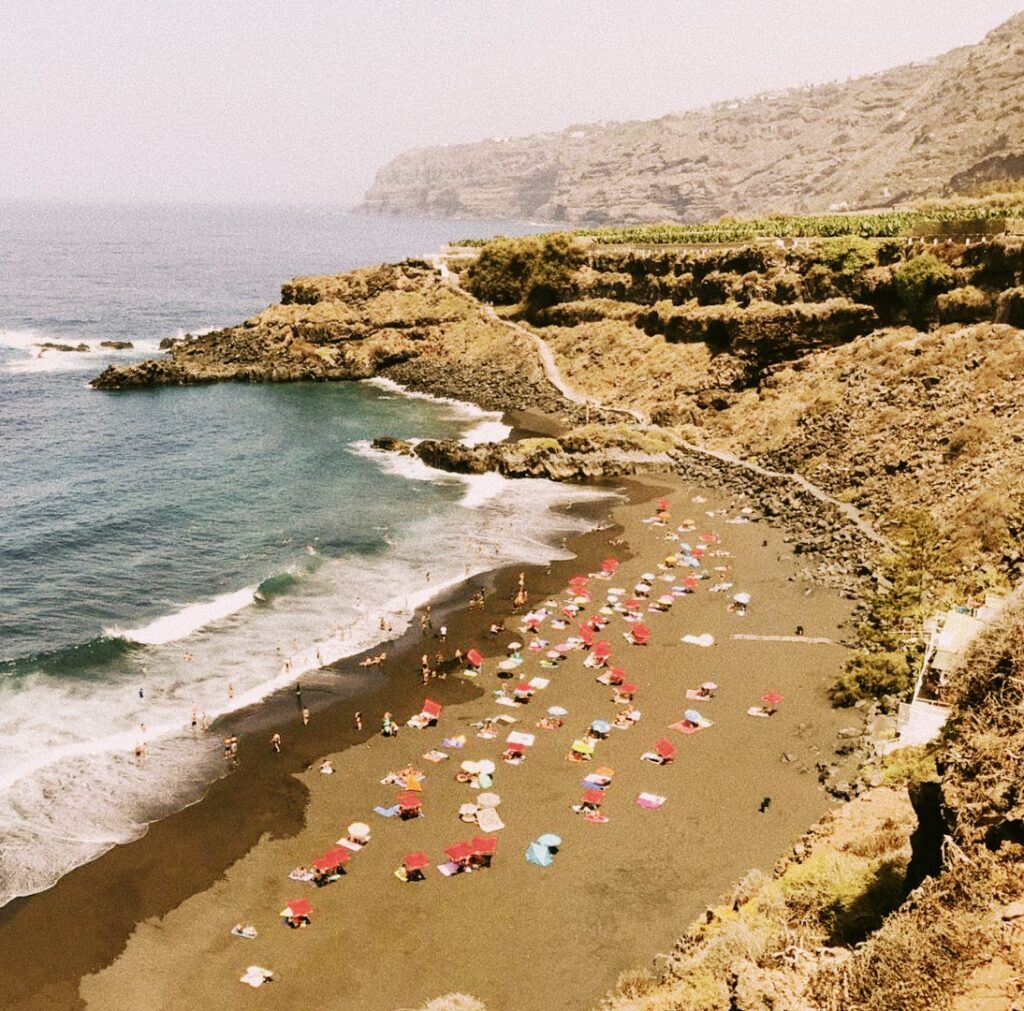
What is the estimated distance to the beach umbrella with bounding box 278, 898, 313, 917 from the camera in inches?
977

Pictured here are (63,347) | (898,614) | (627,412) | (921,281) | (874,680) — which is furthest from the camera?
(63,347)

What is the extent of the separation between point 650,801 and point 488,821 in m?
5.91

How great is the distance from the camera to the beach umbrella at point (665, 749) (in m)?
31.9

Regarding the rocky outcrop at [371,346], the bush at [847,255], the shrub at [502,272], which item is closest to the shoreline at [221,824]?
the bush at [847,255]

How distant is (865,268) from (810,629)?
40130 millimetres

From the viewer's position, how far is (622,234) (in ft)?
342

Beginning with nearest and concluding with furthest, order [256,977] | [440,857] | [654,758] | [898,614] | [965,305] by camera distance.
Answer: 1. [256,977]
2. [440,857]
3. [654,758]
4. [898,614]
5. [965,305]

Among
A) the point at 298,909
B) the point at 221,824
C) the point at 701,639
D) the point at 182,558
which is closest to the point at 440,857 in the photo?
the point at 298,909

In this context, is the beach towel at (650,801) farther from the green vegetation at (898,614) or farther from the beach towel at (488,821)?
the green vegetation at (898,614)

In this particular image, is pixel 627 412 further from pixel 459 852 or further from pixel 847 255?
pixel 459 852

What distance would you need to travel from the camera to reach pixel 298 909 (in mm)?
24859

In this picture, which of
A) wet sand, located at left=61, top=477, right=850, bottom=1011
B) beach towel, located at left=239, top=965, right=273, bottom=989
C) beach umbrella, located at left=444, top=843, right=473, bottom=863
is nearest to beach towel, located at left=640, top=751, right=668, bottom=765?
wet sand, located at left=61, top=477, right=850, bottom=1011

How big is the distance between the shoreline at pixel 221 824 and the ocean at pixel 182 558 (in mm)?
854

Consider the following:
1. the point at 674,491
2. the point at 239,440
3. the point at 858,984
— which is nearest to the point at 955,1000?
Result: the point at 858,984
